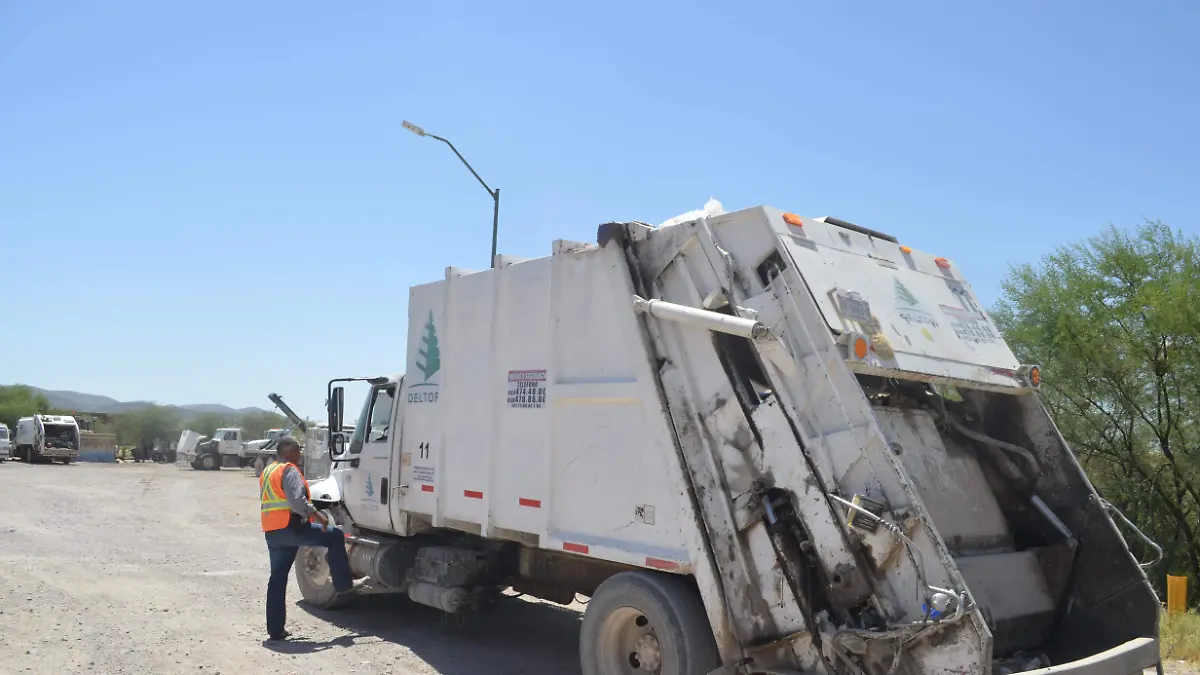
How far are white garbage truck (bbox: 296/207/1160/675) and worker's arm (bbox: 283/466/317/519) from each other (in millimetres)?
1690

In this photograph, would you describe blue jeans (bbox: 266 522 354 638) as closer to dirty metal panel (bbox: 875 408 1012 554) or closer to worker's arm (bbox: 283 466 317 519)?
worker's arm (bbox: 283 466 317 519)

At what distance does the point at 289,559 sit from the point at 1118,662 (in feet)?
19.8

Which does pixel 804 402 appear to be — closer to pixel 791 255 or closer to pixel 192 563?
pixel 791 255

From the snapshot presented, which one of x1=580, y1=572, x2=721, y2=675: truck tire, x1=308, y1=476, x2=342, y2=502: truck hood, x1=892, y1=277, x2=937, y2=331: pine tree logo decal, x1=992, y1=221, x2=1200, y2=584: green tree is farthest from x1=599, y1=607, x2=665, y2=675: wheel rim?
x1=992, y1=221, x2=1200, y2=584: green tree

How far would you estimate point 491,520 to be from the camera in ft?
21.4

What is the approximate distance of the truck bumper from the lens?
418 cm

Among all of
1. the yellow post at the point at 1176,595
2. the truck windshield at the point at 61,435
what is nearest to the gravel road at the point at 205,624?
the yellow post at the point at 1176,595

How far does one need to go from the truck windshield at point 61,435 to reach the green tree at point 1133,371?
4251cm

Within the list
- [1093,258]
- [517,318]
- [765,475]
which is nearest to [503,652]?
[517,318]

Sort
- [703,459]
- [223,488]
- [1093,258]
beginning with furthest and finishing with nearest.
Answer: [223,488], [1093,258], [703,459]

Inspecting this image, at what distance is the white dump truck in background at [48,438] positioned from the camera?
41.6 metres

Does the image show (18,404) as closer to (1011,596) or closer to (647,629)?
(647,629)

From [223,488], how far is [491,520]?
23.8 m

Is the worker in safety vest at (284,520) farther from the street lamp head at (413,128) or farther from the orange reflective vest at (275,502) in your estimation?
the street lamp head at (413,128)
